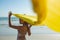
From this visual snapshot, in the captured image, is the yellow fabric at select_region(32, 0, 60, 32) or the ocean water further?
the ocean water

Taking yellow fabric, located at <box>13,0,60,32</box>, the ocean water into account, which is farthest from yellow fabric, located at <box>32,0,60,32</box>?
the ocean water

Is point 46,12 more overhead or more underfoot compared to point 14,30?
more overhead

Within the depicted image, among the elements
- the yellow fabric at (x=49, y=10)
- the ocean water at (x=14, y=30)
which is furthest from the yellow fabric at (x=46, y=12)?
the ocean water at (x=14, y=30)

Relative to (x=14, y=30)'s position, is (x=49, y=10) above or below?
above

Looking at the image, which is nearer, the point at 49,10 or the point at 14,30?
the point at 49,10

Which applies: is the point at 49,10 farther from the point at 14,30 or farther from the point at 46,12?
the point at 14,30

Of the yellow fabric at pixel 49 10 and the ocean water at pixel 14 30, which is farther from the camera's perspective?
the ocean water at pixel 14 30

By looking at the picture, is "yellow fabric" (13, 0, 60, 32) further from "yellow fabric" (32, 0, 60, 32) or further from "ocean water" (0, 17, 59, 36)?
"ocean water" (0, 17, 59, 36)

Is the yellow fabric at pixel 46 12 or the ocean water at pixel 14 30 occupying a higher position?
the yellow fabric at pixel 46 12

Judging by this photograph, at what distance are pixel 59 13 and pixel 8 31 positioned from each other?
7.92ft

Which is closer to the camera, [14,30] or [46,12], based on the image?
[46,12]

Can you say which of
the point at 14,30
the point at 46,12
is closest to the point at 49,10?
the point at 46,12

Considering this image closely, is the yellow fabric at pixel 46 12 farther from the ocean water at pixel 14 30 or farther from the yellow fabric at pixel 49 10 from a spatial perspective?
the ocean water at pixel 14 30

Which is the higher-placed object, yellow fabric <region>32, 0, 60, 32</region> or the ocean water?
yellow fabric <region>32, 0, 60, 32</region>
